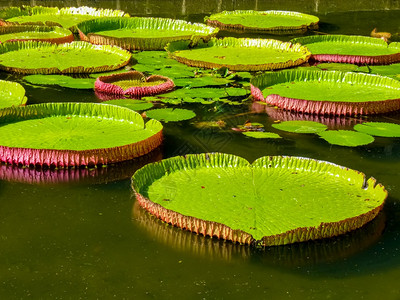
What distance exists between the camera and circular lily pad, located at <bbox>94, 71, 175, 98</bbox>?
21.1 ft

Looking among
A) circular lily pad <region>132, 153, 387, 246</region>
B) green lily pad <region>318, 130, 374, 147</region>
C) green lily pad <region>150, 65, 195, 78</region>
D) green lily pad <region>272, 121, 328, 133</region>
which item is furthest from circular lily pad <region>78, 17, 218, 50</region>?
circular lily pad <region>132, 153, 387, 246</region>

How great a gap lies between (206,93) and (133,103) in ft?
2.30

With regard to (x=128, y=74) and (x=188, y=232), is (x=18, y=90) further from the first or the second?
(x=188, y=232)

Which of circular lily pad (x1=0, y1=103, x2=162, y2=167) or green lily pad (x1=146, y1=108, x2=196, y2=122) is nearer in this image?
circular lily pad (x1=0, y1=103, x2=162, y2=167)

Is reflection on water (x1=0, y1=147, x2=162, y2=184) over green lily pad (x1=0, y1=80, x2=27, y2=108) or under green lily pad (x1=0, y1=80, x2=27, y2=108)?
under

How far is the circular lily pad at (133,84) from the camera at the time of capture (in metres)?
6.43

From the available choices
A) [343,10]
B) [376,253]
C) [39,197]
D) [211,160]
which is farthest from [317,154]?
[343,10]

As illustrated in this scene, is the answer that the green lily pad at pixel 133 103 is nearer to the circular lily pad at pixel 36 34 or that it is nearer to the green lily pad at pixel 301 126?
the green lily pad at pixel 301 126

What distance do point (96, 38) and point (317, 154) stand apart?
3.98 metres

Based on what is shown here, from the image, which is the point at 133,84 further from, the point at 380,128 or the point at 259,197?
the point at 259,197

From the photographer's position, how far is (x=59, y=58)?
743cm

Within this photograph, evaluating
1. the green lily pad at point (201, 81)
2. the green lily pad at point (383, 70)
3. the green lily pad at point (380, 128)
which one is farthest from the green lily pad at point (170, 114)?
the green lily pad at point (383, 70)

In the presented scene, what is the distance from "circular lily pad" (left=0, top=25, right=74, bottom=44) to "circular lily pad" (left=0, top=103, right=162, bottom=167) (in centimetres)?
293

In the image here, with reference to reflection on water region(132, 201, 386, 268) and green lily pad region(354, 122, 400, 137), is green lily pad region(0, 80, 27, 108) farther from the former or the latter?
green lily pad region(354, 122, 400, 137)
